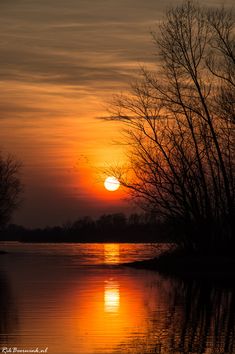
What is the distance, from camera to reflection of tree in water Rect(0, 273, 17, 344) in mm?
15328

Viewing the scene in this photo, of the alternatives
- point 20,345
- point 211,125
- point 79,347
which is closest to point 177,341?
point 79,347

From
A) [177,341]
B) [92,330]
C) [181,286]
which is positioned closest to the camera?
[177,341]

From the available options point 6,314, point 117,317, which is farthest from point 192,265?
point 6,314

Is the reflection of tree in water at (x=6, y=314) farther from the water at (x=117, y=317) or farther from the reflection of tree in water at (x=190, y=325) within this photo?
the reflection of tree in water at (x=190, y=325)

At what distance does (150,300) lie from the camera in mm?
22641

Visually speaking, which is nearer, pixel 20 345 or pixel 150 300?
pixel 20 345

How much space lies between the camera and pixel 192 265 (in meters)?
39.4

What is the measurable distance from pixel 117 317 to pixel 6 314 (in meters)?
2.81

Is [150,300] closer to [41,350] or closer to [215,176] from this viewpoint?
[41,350]

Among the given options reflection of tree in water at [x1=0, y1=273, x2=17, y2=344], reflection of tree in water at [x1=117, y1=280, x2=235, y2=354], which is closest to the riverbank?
reflection of tree in water at [x1=117, y1=280, x2=235, y2=354]

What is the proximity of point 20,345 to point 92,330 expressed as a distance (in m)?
2.38

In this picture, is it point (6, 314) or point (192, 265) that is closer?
point (6, 314)

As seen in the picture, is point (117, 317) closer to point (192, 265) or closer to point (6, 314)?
point (6, 314)

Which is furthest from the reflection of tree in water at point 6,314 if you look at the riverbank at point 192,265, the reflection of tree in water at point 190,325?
the riverbank at point 192,265
